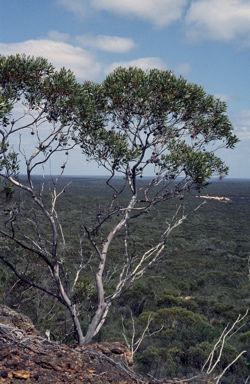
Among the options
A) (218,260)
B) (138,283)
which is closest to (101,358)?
(138,283)

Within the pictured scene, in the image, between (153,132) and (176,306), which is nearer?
(153,132)

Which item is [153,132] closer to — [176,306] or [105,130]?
[105,130]

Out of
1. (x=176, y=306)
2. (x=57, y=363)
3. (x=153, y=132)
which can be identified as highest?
(x=153, y=132)

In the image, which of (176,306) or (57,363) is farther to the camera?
(176,306)

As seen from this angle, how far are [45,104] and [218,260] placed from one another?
2088cm

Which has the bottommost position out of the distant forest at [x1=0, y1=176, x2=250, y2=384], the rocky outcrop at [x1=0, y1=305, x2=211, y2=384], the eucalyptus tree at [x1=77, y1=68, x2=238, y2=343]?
the distant forest at [x1=0, y1=176, x2=250, y2=384]

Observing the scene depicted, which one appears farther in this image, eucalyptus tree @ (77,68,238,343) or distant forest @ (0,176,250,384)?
distant forest @ (0,176,250,384)

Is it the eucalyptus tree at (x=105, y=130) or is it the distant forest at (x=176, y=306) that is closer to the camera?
the eucalyptus tree at (x=105, y=130)

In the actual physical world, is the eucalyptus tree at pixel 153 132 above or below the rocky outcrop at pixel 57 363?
above

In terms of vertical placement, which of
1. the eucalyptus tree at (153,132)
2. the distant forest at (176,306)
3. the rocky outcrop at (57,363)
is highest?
the eucalyptus tree at (153,132)

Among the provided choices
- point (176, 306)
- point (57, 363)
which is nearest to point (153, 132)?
point (57, 363)

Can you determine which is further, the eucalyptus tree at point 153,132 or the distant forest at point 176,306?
the distant forest at point 176,306

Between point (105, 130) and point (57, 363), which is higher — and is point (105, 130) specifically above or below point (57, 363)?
above

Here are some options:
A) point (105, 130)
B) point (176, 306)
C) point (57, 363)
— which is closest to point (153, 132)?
point (105, 130)
